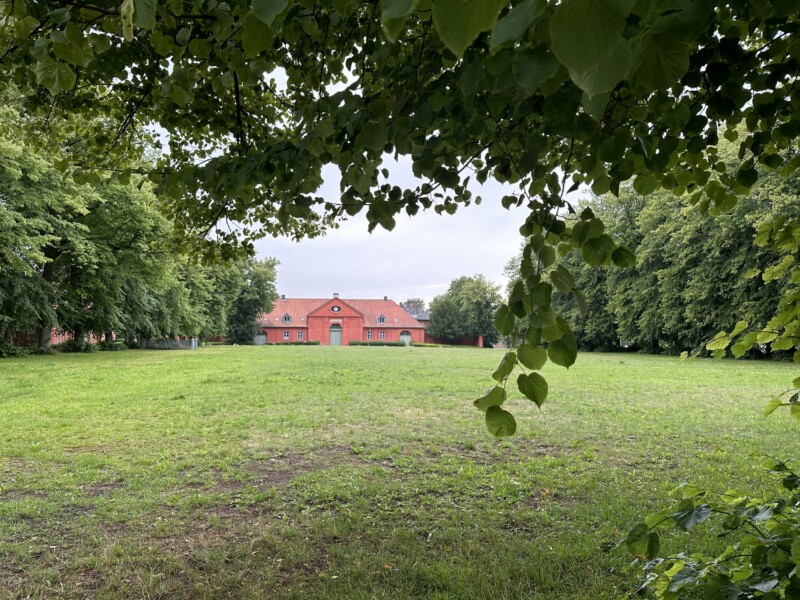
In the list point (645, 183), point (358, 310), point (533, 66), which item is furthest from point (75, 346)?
point (358, 310)

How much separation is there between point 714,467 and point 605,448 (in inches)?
60.5

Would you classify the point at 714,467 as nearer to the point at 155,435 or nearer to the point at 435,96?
the point at 435,96

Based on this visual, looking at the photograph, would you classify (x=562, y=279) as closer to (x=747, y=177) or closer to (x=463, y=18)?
(x=463, y=18)

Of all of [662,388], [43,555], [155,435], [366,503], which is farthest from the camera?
[662,388]

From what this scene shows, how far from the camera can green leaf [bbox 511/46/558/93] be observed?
0.77 meters

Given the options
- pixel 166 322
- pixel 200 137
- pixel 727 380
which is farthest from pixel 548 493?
pixel 166 322

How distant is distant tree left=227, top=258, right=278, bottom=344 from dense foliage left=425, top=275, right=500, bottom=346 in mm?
24886

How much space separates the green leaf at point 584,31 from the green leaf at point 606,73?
4 centimetres

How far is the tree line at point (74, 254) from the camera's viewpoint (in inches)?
682

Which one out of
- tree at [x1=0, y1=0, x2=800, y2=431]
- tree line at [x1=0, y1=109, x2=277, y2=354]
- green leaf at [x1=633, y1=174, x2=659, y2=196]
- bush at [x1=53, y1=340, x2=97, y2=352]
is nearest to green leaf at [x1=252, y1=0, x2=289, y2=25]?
tree at [x1=0, y1=0, x2=800, y2=431]

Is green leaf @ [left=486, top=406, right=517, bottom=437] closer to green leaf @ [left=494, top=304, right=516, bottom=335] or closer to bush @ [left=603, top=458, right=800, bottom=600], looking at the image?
green leaf @ [left=494, top=304, right=516, bottom=335]

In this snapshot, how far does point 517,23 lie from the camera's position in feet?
1.72

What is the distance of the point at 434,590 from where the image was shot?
3.43 meters

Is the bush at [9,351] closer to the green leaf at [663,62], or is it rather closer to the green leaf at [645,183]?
the green leaf at [645,183]
